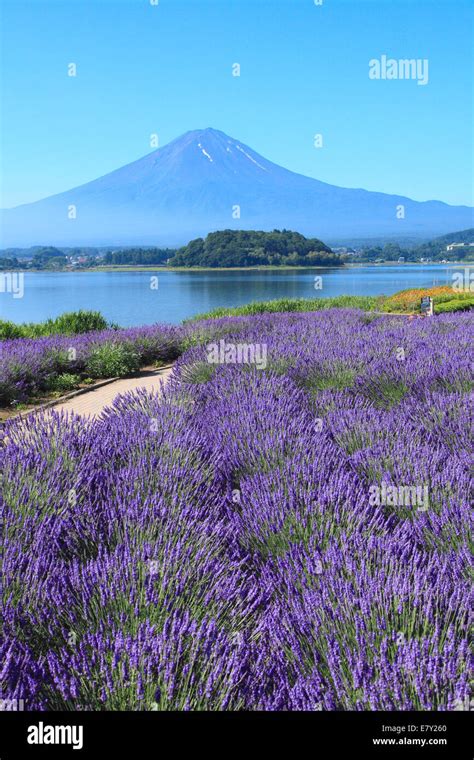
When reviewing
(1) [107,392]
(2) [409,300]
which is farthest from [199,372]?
(2) [409,300]

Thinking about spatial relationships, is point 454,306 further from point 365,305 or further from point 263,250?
point 263,250

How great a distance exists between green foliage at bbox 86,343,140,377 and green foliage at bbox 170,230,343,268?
8087 centimetres

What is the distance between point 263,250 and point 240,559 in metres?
89.4

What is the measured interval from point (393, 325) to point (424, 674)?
894 cm

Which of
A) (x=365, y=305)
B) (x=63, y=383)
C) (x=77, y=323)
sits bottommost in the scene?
(x=63, y=383)

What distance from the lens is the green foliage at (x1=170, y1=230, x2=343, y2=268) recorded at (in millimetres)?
91000

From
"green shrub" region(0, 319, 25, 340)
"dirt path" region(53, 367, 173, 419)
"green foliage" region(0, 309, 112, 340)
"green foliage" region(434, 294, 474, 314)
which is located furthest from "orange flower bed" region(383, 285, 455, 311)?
"green shrub" region(0, 319, 25, 340)

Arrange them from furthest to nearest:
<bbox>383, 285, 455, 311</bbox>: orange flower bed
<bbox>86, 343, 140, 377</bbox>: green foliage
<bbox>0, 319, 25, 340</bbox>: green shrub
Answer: <bbox>383, 285, 455, 311</bbox>: orange flower bed
<bbox>0, 319, 25, 340</bbox>: green shrub
<bbox>86, 343, 140, 377</bbox>: green foliage

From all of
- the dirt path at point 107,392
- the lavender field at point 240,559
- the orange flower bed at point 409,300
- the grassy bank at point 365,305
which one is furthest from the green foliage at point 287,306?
the lavender field at point 240,559

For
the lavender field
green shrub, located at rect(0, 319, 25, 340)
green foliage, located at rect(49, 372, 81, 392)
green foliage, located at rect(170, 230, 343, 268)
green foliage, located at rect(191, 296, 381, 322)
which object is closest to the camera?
the lavender field

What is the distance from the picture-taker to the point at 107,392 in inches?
371

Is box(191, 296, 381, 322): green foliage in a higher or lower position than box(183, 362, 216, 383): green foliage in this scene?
higher

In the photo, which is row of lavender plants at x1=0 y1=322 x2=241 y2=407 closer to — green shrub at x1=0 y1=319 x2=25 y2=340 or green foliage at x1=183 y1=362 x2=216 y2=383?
green shrub at x1=0 y1=319 x2=25 y2=340
